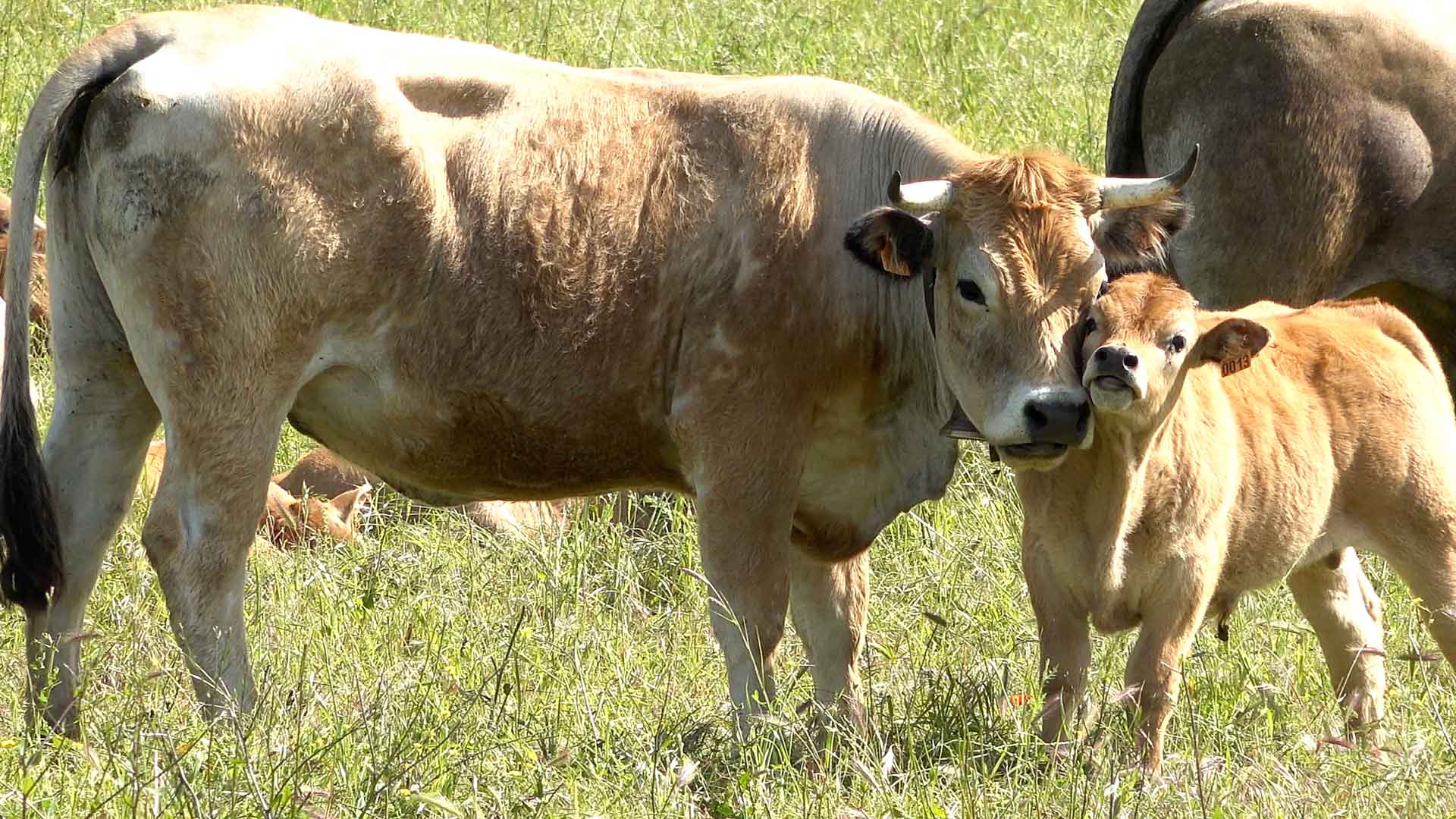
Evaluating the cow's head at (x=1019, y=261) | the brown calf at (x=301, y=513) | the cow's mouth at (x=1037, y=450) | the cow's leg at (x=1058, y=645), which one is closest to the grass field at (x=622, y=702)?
the cow's leg at (x=1058, y=645)

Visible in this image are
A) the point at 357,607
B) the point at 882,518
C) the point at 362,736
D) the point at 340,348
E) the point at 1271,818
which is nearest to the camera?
the point at 1271,818

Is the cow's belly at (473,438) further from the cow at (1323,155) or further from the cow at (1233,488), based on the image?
the cow at (1323,155)

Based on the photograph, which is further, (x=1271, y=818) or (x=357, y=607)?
(x=357, y=607)

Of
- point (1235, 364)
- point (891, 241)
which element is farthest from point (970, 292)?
point (1235, 364)

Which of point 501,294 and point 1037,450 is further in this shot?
point 501,294

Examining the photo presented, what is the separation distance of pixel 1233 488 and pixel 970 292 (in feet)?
3.11

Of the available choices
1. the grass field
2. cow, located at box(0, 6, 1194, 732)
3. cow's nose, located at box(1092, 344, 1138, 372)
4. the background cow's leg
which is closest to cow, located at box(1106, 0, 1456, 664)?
the grass field

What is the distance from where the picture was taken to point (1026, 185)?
522 cm

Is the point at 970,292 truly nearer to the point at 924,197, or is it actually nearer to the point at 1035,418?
the point at 924,197

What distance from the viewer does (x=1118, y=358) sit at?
4.73 meters

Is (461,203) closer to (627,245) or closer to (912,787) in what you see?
(627,245)

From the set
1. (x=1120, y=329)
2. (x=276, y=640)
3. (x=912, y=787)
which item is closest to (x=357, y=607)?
(x=276, y=640)

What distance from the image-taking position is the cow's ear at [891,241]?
5.31m

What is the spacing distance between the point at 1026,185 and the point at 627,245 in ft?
4.03
